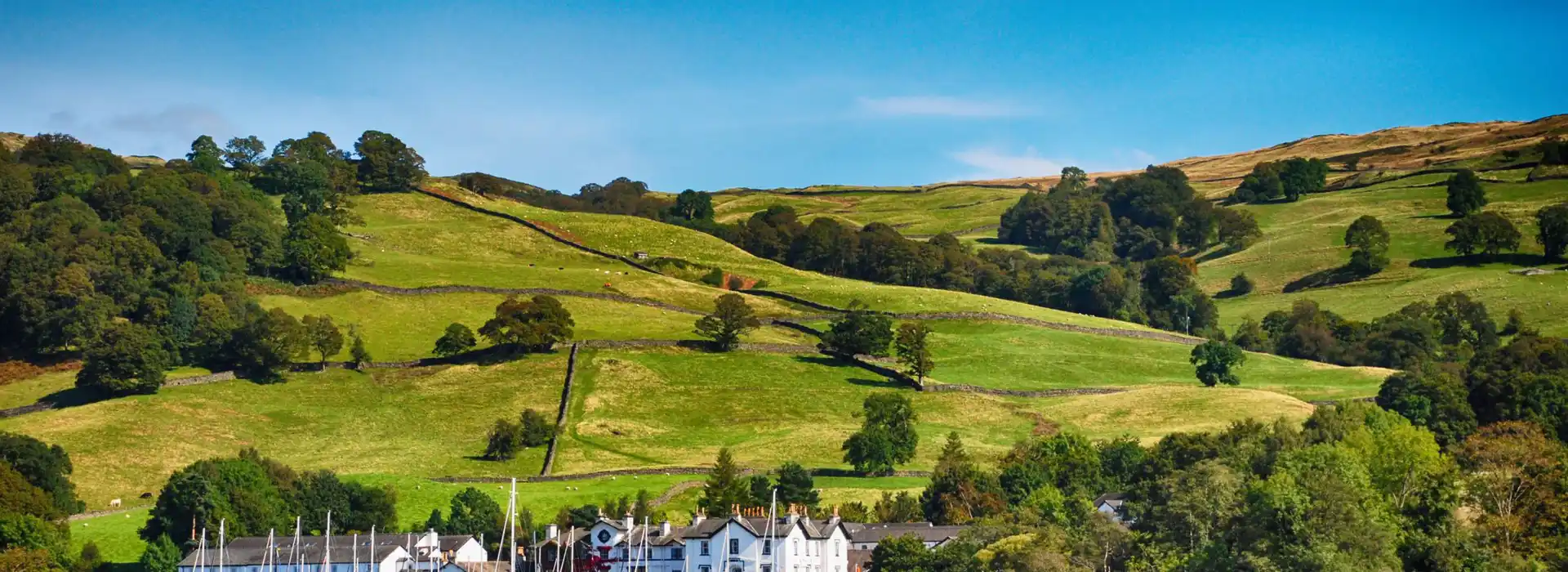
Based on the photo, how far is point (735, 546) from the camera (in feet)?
343

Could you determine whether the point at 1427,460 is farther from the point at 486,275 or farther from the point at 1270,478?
the point at 486,275

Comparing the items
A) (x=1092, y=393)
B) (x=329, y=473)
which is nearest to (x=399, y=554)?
(x=329, y=473)

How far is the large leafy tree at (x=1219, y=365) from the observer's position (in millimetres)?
166875

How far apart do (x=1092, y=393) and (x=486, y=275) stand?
67.7m

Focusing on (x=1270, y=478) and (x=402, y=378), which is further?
(x=402, y=378)

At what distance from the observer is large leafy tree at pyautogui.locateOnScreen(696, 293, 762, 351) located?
Result: 562 ft

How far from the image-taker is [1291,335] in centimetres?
19112

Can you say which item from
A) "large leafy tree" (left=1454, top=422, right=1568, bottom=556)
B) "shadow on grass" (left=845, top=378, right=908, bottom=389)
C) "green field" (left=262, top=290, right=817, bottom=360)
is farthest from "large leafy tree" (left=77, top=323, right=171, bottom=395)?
"large leafy tree" (left=1454, top=422, right=1568, bottom=556)

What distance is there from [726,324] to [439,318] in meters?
28.8

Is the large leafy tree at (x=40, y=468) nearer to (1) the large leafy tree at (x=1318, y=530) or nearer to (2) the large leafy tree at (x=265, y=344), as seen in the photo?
(2) the large leafy tree at (x=265, y=344)

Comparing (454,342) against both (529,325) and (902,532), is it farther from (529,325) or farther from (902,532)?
(902,532)

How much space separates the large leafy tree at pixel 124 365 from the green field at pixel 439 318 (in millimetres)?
19211

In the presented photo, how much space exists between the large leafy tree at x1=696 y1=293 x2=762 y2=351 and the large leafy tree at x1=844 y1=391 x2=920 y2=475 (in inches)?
1027

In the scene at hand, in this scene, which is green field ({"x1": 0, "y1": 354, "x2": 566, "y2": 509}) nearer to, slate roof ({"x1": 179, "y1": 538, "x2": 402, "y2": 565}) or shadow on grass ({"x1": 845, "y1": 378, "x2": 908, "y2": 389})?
slate roof ({"x1": 179, "y1": 538, "x2": 402, "y2": 565})
